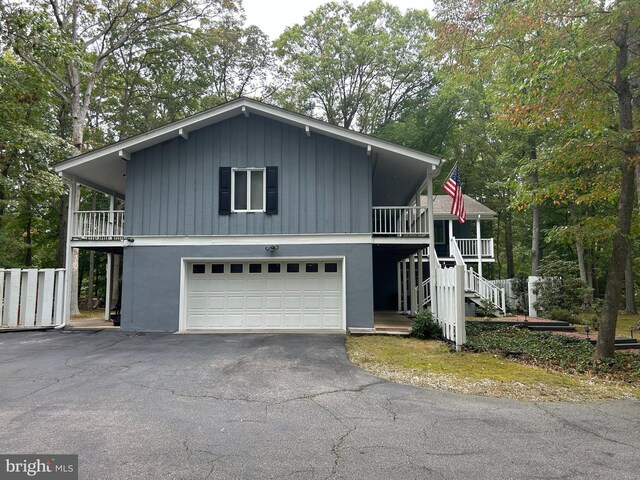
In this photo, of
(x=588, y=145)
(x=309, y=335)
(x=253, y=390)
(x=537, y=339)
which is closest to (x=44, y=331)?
(x=309, y=335)

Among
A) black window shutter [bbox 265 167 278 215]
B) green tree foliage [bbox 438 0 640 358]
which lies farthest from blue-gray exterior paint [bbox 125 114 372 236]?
green tree foliage [bbox 438 0 640 358]

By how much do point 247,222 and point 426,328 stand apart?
215 inches

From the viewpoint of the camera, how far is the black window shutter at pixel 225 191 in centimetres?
1075

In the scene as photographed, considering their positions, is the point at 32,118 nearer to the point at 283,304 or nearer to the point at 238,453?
the point at 283,304

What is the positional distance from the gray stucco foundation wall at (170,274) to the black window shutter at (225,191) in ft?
3.36

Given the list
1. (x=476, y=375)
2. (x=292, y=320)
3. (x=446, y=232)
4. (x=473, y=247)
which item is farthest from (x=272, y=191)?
(x=473, y=247)

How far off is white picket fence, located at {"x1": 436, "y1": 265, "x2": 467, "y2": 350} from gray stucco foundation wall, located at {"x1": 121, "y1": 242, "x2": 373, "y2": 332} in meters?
1.80

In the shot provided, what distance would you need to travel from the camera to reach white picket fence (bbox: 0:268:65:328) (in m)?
10.4

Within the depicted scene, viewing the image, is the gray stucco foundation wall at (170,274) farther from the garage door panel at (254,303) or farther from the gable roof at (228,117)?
the gable roof at (228,117)

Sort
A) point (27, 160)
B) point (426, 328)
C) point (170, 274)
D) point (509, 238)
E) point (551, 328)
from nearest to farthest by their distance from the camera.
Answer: point (426, 328), point (170, 274), point (551, 328), point (27, 160), point (509, 238)

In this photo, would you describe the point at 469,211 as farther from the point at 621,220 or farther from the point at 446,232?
the point at 621,220

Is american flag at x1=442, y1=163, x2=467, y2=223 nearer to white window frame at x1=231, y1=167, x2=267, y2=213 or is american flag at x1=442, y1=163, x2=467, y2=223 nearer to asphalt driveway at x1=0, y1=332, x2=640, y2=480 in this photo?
white window frame at x1=231, y1=167, x2=267, y2=213

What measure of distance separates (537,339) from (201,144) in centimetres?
1020

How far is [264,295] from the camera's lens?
1097 centimetres
